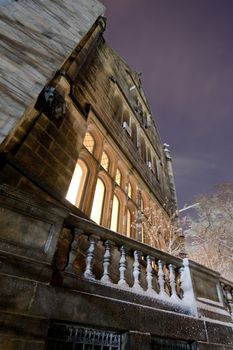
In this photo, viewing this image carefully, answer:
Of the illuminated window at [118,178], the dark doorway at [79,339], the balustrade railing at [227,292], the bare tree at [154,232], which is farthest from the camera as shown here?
the illuminated window at [118,178]

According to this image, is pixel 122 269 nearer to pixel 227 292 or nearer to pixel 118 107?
pixel 227 292

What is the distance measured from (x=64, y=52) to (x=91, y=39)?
429cm

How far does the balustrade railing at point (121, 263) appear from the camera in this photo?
11.0 ft

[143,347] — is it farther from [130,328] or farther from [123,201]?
[123,201]

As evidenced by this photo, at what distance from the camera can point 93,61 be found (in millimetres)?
10102

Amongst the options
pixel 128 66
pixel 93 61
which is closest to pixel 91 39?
pixel 93 61

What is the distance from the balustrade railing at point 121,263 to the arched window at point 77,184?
1.56 m

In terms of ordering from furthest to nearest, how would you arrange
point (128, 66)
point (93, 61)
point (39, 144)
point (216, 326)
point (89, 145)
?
1. point (128, 66)
2. point (93, 61)
3. point (89, 145)
4. point (39, 144)
5. point (216, 326)

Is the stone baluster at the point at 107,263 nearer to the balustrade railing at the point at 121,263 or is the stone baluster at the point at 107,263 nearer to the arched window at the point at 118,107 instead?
the balustrade railing at the point at 121,263

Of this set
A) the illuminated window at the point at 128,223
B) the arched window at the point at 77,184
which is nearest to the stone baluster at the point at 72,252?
the arched window at the point at 77,184

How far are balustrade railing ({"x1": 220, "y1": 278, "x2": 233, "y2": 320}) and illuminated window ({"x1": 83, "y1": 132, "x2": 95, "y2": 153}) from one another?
5664 mm

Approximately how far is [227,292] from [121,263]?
364 cm

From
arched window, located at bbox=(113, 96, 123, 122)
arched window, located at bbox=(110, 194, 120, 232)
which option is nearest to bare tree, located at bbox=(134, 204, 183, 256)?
arched window, located at bbox=(110, 194, 120, 232)

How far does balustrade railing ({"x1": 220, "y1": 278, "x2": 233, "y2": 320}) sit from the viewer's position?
5.26m
